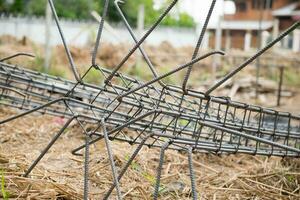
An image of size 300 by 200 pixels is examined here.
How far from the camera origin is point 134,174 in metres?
2.37

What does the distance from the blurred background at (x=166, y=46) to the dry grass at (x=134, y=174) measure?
2.92 ft

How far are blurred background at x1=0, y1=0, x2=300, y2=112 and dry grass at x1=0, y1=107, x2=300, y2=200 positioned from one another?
890 mm

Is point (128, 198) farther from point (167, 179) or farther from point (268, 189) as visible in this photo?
point (268, 189)

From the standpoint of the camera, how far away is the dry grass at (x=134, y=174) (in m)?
1.94

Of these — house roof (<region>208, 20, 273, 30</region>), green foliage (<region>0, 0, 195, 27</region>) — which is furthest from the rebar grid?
house roof (<region>208, 20, 273, 30</region>)

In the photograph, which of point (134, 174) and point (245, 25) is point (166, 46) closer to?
point (245, 25)

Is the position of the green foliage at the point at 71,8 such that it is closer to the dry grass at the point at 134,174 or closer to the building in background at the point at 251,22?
the building in background at the point at 251,22

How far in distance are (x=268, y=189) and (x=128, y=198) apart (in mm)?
744

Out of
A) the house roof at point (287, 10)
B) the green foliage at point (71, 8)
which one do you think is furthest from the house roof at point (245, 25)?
the green foliage at point (71, 8)

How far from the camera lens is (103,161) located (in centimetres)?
253

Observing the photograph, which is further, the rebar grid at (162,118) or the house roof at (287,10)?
the house roof at (287,10)

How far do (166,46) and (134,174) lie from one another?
16329 mm

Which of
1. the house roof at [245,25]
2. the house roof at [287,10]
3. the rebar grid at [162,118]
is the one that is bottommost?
the rebar grid at [162,118]

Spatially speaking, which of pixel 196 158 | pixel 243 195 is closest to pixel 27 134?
pixel 196 158
